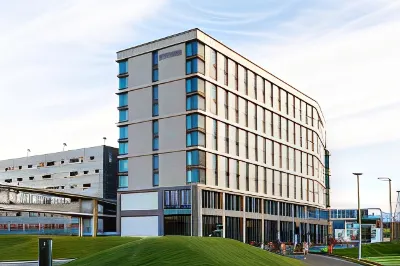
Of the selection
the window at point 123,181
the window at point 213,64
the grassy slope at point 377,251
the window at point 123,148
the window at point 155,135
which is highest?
the window at point 213,64

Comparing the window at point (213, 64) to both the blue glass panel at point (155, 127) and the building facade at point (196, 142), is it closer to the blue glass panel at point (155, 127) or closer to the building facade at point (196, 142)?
the building facade at point (196, 142)

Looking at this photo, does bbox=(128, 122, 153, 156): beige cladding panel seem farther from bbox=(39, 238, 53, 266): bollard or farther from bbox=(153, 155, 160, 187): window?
bbox=(39, 238, 53, 266): bollard

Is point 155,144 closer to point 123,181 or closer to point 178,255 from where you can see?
point 123,181

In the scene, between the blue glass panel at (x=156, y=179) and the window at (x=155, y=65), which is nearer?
the blue glass panel at (x=156, y=179)

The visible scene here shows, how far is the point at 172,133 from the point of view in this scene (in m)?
76.6

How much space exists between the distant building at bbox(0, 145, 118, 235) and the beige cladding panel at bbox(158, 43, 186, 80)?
80.0ft

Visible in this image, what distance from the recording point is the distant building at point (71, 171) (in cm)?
9919

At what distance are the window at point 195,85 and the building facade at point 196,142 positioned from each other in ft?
0.43

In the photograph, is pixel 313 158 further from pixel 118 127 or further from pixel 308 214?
pixel 118 127

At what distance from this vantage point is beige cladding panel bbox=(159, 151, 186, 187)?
245ft

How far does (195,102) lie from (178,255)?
5678 cm

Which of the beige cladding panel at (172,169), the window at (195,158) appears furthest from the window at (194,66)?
the beige cladding panel at (172,169)

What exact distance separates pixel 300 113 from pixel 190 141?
37.1 metres

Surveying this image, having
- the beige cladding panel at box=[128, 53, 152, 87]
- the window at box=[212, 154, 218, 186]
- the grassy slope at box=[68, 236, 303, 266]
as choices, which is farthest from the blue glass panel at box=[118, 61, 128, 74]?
the grassy slope at box=[68, 236, 303, 266]
